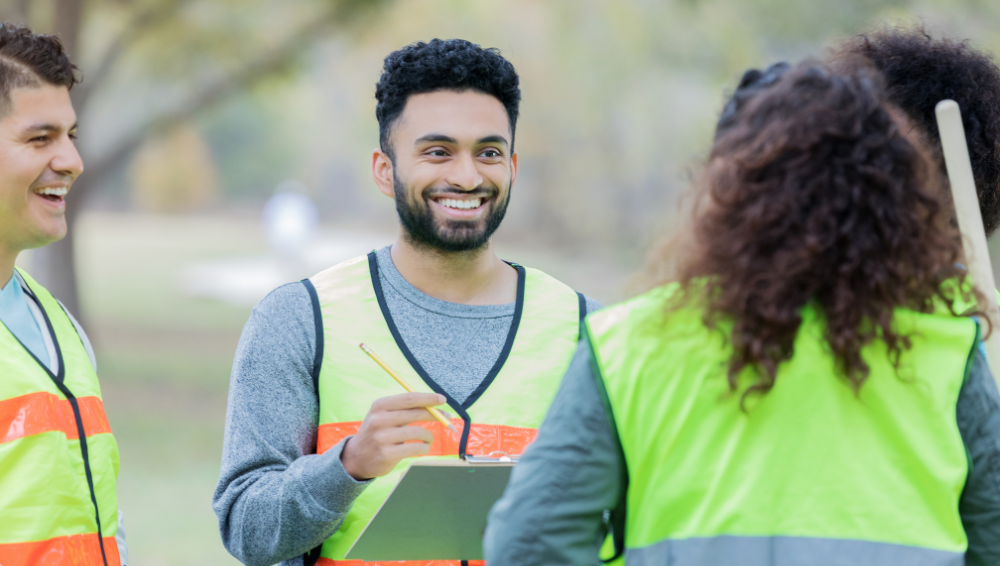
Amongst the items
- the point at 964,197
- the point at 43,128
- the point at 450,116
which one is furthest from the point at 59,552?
the point at 964,197

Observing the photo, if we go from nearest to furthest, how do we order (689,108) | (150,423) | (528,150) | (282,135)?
(150,423)
(689,108)
(528,150)
(282,135)

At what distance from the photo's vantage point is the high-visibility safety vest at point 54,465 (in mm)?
1823

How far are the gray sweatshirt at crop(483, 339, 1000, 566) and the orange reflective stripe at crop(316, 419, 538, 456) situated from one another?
74 cm

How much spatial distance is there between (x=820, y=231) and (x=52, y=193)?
1.74 meters

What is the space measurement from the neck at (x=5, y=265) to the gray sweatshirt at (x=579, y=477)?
56.2 inches

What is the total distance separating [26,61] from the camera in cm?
211

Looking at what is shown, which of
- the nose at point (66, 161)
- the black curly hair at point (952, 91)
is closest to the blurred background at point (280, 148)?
the black curly hair at point (952, 91)

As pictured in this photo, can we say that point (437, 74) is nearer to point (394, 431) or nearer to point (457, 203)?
point (457, 203)

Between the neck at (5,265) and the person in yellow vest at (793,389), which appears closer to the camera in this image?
the person in yellow vest at (793,389)

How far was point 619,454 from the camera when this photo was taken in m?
1.19

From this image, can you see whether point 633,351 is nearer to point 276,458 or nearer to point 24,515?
point 276,458

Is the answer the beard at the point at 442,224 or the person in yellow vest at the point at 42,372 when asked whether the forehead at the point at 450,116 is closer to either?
the beard at the point at 442,224

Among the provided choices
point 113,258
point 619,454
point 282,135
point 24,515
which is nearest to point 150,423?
point 24,515

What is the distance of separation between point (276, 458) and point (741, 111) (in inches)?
45.7
